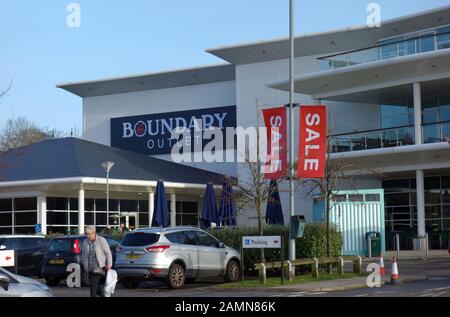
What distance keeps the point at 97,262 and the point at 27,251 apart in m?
12.7

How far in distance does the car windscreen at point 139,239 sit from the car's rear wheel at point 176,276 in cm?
93

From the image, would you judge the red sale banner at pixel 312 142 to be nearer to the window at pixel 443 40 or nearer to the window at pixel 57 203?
the window at pixel 443 40

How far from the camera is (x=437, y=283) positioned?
21.4 m

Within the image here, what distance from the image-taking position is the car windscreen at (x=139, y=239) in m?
21.0

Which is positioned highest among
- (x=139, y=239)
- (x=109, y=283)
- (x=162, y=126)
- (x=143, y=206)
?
(x=162, y=126)

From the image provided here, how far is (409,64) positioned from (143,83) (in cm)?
2419

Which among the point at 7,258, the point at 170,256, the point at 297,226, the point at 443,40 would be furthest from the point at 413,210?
the point at 7,258

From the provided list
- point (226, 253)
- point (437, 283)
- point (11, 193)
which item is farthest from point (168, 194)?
point (437, 283)

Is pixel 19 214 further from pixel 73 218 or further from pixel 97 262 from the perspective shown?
pixel 97 262

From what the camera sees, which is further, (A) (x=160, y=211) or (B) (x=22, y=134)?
(B) (x=22, y=134)

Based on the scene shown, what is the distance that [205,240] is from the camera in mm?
22375

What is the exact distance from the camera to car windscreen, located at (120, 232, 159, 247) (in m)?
21.0

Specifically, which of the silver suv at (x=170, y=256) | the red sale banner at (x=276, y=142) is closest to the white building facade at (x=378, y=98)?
the red sale banner at (x=276, y=142)
